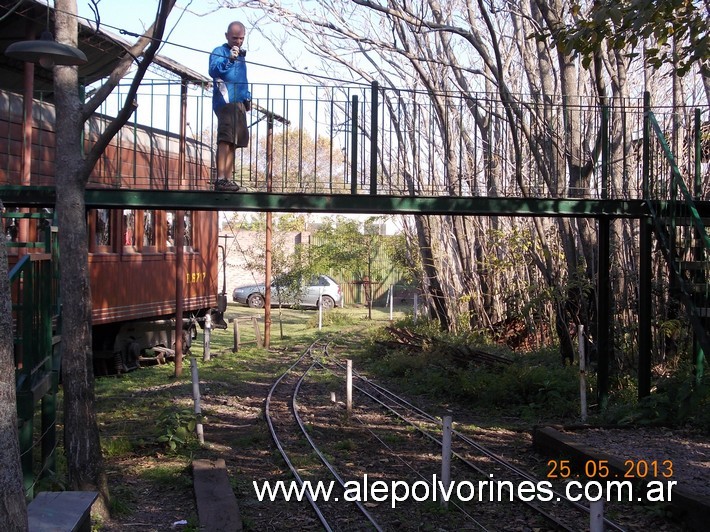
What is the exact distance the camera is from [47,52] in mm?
5754

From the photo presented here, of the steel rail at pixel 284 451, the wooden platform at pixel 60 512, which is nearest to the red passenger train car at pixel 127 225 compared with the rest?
the steel rail at pixel 284 451

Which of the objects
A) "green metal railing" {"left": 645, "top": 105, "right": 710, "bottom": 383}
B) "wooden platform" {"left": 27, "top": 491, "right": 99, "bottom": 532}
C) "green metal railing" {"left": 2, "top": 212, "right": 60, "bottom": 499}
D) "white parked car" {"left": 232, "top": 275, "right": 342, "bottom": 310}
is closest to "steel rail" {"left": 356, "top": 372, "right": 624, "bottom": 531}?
"green metal railing" {"left": 645, "top": 105, "right": 710, "bottom": 383}

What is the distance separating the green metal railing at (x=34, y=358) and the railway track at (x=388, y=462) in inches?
88.8

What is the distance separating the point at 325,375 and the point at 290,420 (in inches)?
169

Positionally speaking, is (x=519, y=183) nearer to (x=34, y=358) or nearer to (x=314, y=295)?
(x=34, y=358)

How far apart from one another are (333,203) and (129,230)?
6.68 meters

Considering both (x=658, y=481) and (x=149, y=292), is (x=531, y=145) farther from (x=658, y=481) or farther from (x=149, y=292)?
(x=149, y=292)

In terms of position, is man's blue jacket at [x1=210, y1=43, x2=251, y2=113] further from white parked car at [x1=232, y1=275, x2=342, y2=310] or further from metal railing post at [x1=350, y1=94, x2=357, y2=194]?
white parked car at [x1=232, y1=275, x2=342, y2=310]

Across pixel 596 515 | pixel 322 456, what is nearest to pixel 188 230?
pixel 322 456

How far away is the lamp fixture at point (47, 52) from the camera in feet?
18.8

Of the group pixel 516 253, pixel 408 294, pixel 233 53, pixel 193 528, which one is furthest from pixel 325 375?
pixel 408 294

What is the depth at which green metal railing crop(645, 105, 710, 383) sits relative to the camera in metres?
8.26

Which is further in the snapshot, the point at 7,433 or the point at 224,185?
the point at 224,185

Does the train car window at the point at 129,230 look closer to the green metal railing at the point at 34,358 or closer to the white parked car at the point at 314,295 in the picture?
the green metal railing at the point at 34,358
